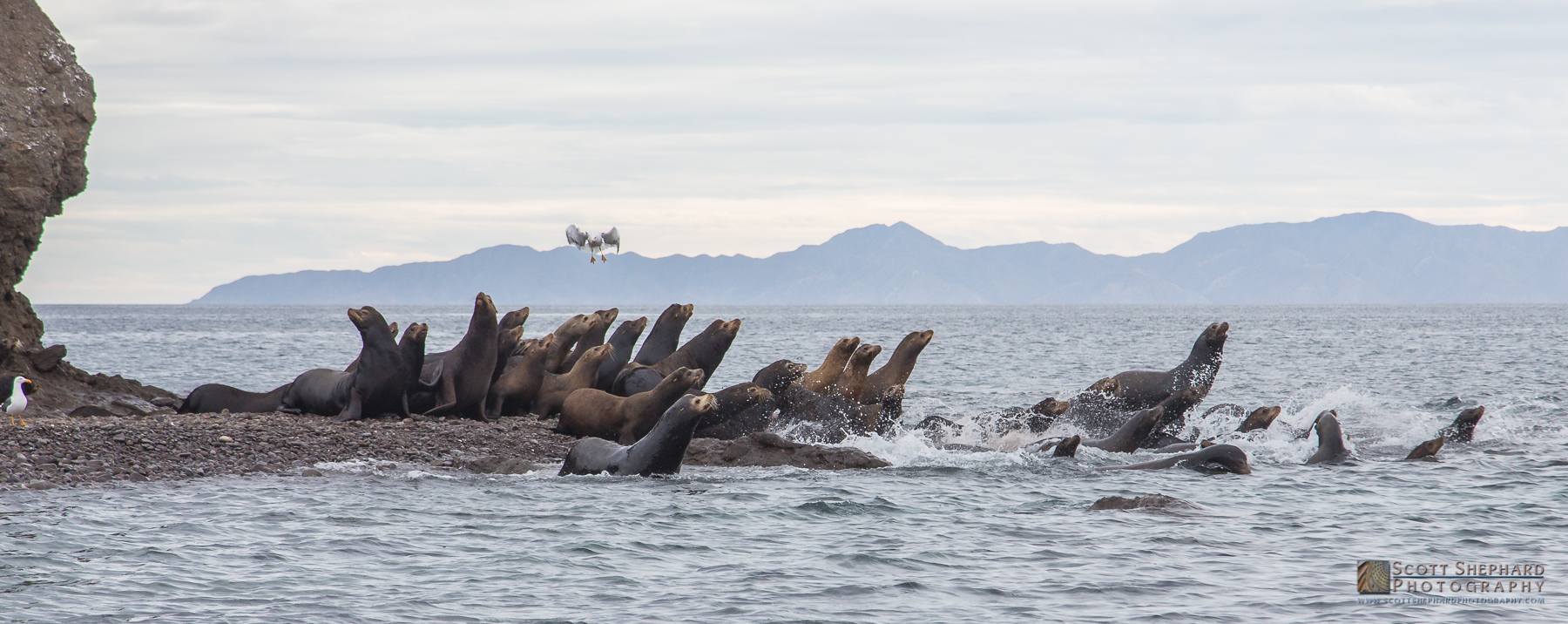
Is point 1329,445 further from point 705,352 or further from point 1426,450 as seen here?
point 705,352

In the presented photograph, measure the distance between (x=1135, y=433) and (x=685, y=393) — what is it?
18.9 ft

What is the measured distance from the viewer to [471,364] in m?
17.0

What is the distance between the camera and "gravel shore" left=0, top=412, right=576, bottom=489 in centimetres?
1276

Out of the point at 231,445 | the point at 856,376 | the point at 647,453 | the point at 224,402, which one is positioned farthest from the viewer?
the point at 856,376

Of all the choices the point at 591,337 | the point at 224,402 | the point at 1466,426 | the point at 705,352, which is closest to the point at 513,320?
the point at 591,337

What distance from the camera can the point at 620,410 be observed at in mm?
15258

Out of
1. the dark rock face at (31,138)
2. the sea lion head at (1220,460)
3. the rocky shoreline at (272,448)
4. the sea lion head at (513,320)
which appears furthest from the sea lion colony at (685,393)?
the dark rock face at (31,138)

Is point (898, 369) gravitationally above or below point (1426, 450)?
above

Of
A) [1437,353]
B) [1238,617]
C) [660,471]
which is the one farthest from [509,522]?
[1437,353]

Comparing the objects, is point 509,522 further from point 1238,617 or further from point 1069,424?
point 1069,424

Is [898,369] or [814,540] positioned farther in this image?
[898,369]

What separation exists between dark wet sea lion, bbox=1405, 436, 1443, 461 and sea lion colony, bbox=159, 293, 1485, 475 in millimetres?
18

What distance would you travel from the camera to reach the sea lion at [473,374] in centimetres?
1675

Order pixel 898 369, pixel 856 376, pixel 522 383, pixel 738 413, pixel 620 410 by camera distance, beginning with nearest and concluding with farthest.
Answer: pixel 620 410 < pixel 738 413 < pixel 856 376 < pixel 522 383 < pixel 898 369
